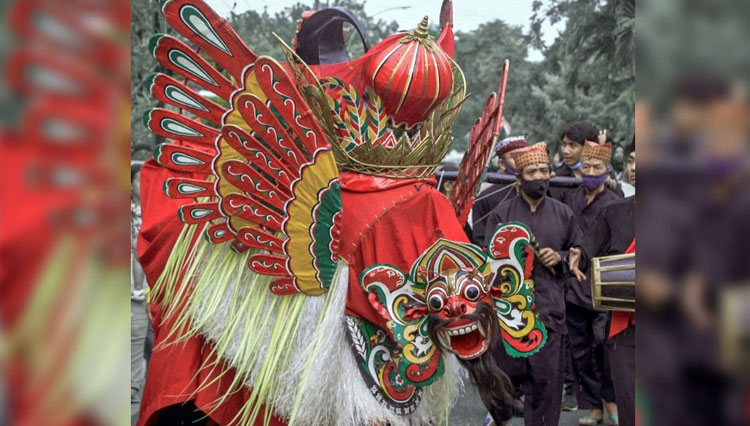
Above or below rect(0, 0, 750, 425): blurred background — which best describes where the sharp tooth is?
below

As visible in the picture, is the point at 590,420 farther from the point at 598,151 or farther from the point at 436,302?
the point at 436,302

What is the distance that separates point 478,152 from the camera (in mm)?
3779

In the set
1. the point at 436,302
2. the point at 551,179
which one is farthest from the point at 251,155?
the point at 551,179

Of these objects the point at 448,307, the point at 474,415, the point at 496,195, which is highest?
the point at 496,195

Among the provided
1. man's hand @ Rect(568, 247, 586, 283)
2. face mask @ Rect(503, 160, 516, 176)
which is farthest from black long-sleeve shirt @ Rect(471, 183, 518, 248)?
man's hand @ Rect(568, 247, 586, 283)

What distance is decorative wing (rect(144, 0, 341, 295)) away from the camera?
295 centimetres

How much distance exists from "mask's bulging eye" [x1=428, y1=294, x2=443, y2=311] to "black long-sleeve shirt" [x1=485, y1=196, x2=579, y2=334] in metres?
2.69

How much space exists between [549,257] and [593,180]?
1.09m

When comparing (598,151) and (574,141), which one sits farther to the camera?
(574,141)

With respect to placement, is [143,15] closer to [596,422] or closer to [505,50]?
[596,422]

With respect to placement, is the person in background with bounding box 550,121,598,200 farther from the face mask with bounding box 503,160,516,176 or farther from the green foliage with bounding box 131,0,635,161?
the green foliage with bounding box 131,0,635,161
